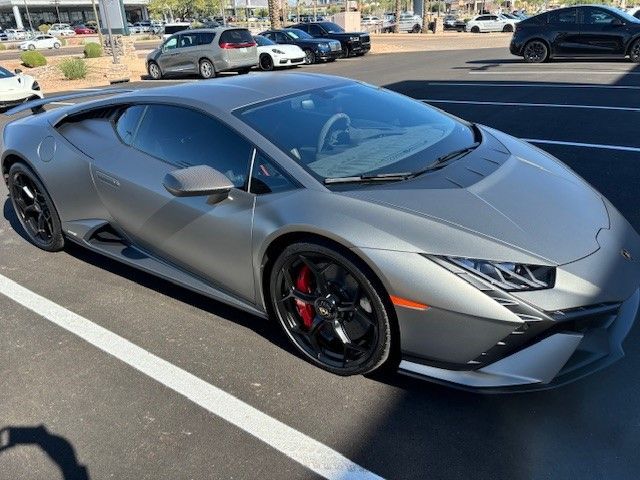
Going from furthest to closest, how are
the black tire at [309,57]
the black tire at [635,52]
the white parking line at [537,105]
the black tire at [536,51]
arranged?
the black tire at [309,57]
the black tire at [536,51]
the black tire at [635,52]
the white parking line at [537,105]

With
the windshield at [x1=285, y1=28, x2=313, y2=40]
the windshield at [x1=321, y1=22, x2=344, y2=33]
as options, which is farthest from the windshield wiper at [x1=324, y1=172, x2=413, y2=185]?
the windshield at [x1=321, y1=22, x2=344, y2=33]

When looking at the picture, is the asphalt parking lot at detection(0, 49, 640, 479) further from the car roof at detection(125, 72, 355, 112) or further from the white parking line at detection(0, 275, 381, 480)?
the car roof at detection(125, 72, 355, 112)

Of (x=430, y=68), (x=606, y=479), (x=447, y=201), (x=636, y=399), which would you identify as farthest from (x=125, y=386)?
(x=430, y=68)

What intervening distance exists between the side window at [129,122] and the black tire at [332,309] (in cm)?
145

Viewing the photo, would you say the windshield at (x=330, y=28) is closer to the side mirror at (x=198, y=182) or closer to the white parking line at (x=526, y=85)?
the white parking line at (x=526, y=85)

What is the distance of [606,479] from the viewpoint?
1.96 m

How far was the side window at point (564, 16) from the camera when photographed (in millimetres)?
14297

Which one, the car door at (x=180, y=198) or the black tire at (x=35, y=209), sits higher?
the car door at (x=180, y=198)

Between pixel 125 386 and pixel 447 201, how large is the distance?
1.79 meters

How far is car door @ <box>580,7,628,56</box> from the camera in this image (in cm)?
1387

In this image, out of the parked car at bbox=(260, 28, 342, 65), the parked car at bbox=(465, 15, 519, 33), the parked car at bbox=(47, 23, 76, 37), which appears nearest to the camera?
the parked car at bbox=(260, 28, 342, 65)

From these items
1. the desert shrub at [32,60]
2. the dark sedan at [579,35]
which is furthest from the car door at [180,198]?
the desert shrub at [32,60]

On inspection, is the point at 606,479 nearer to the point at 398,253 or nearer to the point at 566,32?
the point at 398,253

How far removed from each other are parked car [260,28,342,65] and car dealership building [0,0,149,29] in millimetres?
69141
